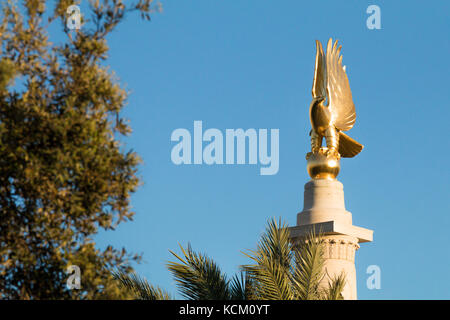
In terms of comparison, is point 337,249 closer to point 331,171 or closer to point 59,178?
point 331,171

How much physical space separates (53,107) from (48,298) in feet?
8.40

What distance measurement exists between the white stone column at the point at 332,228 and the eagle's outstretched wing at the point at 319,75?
108 inches

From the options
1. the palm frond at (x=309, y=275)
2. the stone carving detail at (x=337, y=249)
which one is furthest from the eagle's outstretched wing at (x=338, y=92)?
the palm frond at (x=309, y=275)

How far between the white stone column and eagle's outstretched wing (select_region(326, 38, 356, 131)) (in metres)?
1.79

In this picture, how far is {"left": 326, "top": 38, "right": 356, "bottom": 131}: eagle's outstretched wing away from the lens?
20875 millimetres

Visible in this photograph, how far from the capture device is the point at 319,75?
21656mm

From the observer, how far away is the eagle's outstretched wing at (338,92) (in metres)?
20.9

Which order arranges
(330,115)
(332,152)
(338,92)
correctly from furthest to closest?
(338,92) < (330,115) < (332,152)

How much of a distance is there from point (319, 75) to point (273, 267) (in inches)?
332

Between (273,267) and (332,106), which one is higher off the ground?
(332,106)

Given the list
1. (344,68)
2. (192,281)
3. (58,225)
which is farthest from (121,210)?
(344,68)

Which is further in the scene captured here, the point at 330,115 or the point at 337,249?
the point at 330,115

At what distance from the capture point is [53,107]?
1045 centimetres

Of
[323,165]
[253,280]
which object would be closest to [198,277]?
[253,280]
